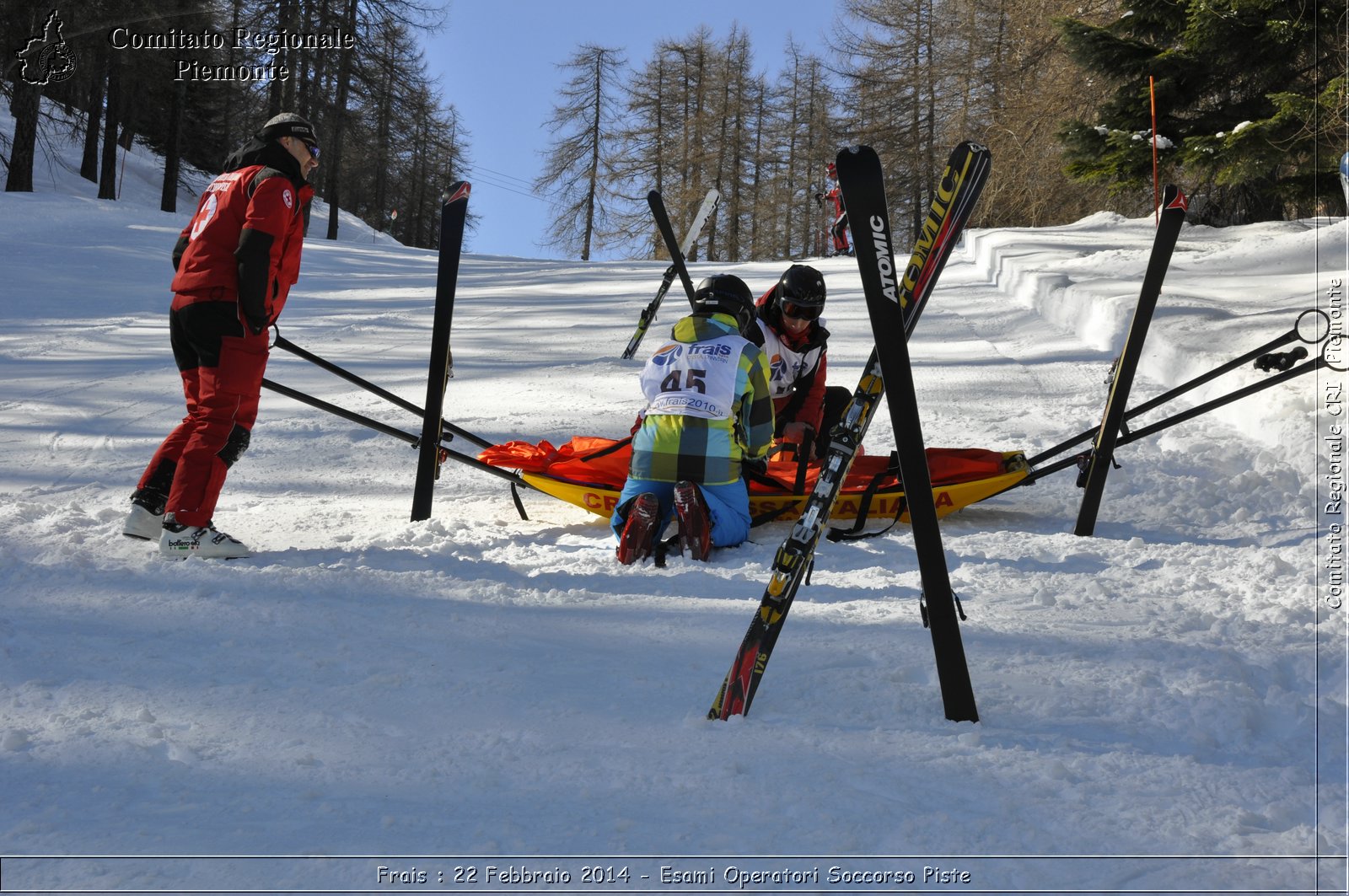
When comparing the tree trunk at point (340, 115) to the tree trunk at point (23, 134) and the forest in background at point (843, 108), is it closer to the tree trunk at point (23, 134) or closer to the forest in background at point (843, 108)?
the forest in background at point (843, 108)

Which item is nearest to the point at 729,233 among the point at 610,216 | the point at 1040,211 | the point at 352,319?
the point at 610,216

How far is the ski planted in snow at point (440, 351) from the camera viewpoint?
199 inches

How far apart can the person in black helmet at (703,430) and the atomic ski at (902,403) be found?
1.91 m

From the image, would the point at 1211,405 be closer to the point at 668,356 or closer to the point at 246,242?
the point at 668,356

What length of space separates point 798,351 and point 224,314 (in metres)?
3.12

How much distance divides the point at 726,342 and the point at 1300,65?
1439 cm

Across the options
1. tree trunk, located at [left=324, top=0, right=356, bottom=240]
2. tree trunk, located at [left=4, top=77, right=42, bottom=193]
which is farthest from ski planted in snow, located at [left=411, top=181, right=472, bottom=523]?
tree trunk, located at [left=324, top=0, right=356, bottom=240]

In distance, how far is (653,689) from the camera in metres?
2.99

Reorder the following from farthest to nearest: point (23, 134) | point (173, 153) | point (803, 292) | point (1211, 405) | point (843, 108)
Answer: point (843, 108)
point (173, 153)
point (23, 134)
point (803, 292)
point (1211, 405)

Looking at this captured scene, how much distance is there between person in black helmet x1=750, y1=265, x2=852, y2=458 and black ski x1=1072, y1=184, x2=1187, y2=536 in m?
1.53

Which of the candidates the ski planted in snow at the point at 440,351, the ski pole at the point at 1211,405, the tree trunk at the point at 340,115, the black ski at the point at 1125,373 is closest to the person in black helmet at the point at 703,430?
the ski planted in snow at the point at 440,351

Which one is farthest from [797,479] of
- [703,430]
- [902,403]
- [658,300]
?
[658,300]

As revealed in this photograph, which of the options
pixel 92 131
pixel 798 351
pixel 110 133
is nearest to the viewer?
pixel 798 351

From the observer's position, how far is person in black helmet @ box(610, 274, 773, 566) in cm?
461
